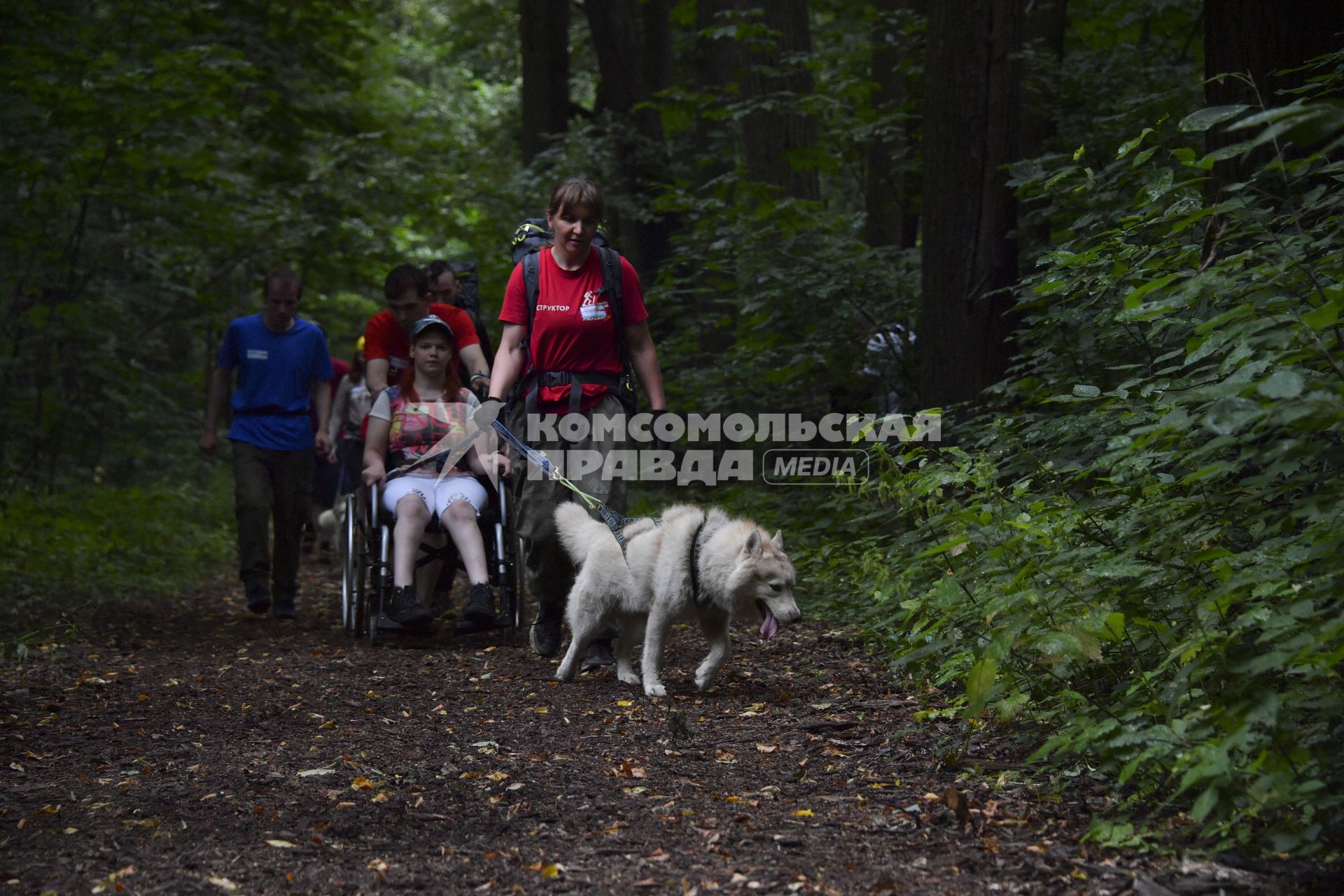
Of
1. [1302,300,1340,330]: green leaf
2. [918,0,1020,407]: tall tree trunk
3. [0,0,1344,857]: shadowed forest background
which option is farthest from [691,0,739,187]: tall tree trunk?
[1302,300,1340,330]: green leaf

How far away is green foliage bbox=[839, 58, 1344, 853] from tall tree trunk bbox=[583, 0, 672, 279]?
9.46 metres

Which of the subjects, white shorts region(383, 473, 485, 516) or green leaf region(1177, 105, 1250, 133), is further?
white shorts region(383, 473, 485, 516)

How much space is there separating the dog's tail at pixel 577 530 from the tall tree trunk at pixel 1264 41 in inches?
130

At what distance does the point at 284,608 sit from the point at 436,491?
2085 mm

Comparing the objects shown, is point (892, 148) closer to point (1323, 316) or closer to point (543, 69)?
point (543, 69)

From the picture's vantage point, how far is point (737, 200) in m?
11.9

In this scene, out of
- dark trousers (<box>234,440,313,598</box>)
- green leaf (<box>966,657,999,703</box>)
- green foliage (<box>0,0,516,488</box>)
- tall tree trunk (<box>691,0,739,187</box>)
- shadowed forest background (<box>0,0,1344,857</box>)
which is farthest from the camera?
tall tree trunk (<box>691,0,739,187</box>)

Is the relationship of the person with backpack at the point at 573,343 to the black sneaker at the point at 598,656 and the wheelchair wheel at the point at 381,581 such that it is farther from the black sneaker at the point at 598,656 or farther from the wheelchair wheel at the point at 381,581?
the wheelchair wheel at the point at 381,581

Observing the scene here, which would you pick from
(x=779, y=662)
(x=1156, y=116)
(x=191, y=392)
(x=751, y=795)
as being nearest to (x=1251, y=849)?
(x=751, y=795)

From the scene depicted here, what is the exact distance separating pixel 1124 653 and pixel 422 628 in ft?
14.5

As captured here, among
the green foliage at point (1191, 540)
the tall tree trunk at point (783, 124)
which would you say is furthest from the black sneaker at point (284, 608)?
the tall tree trunk at point (783, 124)

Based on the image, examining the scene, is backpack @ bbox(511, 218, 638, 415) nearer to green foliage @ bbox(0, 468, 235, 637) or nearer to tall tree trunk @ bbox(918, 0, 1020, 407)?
tall tree trunk @ bbox(918, 0, 1020, 407)

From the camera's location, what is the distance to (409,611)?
290 inches

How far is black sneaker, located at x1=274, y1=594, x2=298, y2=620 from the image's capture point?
29.3ft
